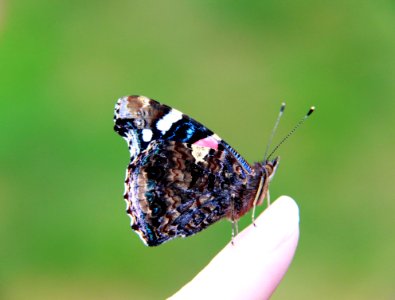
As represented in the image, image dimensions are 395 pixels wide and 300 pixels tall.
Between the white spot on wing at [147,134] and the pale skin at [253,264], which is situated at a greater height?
the white spot on wing at [147,134]

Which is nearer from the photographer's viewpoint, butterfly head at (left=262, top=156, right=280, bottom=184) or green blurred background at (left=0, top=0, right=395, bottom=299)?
butterfly head at (left=262, top=156, right=280, bottom=184)

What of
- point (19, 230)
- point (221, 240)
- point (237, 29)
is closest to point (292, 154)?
point (221, 240)

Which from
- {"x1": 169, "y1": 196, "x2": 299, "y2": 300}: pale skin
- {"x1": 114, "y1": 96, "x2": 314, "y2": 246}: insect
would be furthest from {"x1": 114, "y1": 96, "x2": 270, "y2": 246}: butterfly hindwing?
{"x1": 169, "y1": 196, "x2": 299, "y2": 300}: pale skin

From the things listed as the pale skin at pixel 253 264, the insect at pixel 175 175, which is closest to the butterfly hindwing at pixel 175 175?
the insect at pixel 175 175

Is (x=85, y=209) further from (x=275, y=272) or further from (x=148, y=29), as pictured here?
(x=275, y=272)

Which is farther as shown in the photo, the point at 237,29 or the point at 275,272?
the point at 237,29

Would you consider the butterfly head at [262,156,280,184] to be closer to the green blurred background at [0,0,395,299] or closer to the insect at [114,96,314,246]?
the insect at [114,96,314,246]

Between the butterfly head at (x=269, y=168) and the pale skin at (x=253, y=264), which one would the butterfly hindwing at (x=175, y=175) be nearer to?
the butterfly head at (x=269, y=168)

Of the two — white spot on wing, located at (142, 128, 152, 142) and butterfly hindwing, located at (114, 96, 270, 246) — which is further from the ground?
white spot on wing, located at (142, 128, 152, 142)
